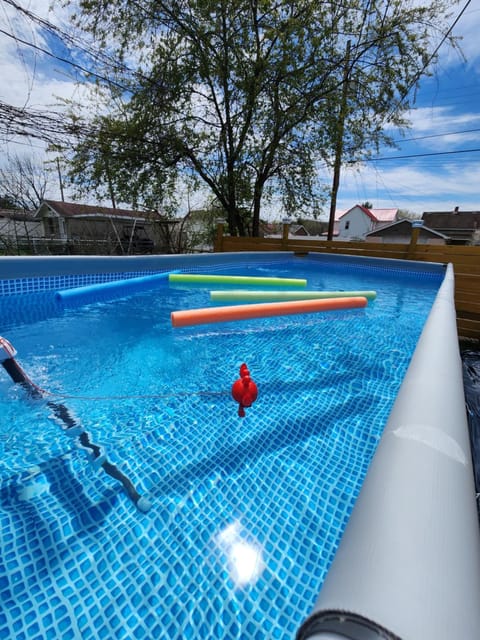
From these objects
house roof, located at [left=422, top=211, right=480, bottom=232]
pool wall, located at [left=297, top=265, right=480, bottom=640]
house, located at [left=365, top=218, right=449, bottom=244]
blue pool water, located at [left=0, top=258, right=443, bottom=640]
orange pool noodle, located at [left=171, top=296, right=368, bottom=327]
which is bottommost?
blue pool water, located at [left=0, top=258, right=443, bottom=640]

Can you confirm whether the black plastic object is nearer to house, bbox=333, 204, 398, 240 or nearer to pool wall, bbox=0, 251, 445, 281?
pool wall, bbox=0, 251, 445, 281

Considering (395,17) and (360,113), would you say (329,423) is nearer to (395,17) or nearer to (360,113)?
(360,113)

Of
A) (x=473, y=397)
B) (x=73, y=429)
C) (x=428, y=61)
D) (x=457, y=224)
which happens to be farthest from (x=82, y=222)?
(x=457, y=224)

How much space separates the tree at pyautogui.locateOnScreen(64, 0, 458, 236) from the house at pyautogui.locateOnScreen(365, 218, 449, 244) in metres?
20.4

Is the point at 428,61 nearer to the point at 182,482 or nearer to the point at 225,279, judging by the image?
the point at 225,279

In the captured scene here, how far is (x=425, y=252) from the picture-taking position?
7.07 m

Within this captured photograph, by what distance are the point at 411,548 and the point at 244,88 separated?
10.4m

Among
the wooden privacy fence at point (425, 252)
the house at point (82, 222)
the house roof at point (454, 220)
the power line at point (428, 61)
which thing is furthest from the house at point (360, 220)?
the wooden privacy fence at point (425, 252)

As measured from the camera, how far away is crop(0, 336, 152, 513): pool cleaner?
1188 millimetres

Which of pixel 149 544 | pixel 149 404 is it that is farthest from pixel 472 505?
pixel 149 404

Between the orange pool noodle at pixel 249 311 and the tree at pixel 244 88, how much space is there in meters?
7.83

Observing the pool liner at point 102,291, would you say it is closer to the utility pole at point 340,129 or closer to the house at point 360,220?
the utility pole at point 340,129

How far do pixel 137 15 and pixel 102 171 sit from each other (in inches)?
151

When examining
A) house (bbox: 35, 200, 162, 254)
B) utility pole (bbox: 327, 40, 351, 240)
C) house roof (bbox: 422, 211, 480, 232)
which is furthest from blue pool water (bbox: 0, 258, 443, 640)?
house roof (bbox: 422, 211, 480, 232)
